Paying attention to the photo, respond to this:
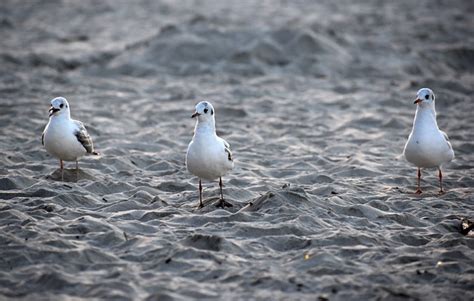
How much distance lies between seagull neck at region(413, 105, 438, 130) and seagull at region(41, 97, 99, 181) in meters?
5.03

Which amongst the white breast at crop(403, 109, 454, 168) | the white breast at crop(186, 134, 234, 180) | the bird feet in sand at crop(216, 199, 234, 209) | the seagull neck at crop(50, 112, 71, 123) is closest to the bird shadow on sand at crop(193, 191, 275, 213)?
the bird feet in sand at crop(216, 199, 234, 209)

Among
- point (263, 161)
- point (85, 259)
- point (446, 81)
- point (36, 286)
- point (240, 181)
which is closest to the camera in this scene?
point (36, 286)

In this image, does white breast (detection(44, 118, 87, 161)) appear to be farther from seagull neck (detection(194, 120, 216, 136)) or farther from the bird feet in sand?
the bird feet in sand

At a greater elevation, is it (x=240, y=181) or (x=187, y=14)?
(x=187, y=14)

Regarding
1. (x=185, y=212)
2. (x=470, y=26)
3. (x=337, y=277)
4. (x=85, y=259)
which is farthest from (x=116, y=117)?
(x=470, y=26)

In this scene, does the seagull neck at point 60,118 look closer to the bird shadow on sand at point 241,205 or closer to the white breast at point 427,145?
the bird shadow on sand at point 241,205

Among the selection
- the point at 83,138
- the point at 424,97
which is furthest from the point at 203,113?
the point at 424,97

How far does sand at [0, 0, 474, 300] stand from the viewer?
7.54 m

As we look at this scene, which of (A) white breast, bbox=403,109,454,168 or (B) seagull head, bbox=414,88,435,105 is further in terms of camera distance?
(B) seagull head, bbox=414,88,435,105

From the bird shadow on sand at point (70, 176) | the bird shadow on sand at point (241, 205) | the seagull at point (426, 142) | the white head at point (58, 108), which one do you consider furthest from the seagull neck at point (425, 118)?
the white head at point (58, 108)

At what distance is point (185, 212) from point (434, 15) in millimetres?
17230

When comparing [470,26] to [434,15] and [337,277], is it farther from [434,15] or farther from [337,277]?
[337,277]

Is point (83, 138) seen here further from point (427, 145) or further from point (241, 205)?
point (427, 145)

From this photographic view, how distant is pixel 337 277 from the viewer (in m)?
7.45
